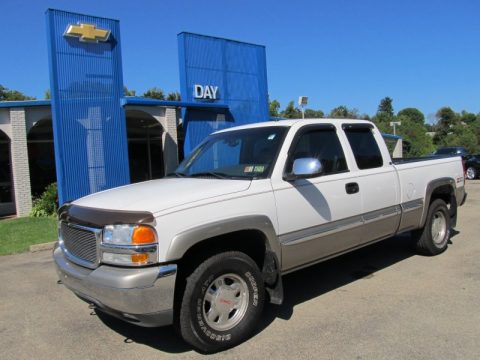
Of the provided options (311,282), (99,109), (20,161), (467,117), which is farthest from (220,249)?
(467,117)

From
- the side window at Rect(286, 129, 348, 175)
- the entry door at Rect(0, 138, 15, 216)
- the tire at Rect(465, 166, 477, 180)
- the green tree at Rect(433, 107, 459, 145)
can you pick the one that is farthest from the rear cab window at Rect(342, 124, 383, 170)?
the green tree at Rect(433, 107, 459, 145)

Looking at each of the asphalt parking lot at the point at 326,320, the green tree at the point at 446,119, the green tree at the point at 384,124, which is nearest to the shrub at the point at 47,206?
the asphalt parking lot at the point at 326,320

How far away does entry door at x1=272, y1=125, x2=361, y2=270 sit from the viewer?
14.8ft

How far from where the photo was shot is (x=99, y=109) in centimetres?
1231

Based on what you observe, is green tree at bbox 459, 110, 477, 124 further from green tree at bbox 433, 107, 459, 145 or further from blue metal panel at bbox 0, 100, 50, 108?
blue metal panel at bbox 0, 100, 50, 108

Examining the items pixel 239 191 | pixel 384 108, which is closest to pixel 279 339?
pixel 239 191

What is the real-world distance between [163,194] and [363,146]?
2.79 metres

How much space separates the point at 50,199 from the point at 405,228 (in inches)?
441

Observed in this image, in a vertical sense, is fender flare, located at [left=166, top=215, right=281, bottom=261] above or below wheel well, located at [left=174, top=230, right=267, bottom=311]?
above

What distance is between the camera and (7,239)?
33.5ft

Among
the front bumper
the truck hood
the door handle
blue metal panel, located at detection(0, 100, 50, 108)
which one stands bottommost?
the front bumper

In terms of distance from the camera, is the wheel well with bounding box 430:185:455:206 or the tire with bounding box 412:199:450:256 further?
the wheel well with bounding box 430:185:455:206

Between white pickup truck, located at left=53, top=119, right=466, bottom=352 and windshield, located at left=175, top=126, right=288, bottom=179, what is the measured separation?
2 centimetres

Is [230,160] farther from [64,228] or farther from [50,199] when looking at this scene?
[50,199]
